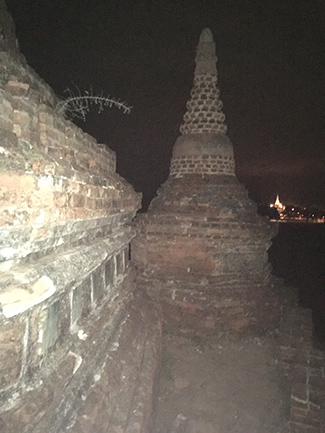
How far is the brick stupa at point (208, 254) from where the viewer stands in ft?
20.1

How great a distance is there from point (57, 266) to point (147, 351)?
2.19m

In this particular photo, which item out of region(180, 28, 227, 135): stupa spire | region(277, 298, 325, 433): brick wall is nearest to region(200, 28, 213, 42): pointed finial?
region(180, 28, 227, 135): stupa spire

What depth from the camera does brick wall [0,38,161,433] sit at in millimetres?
1568

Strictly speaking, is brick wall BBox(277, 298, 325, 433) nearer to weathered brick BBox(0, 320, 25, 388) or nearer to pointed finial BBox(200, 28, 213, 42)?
weathered brick BBox(0, 320, 25, 388)

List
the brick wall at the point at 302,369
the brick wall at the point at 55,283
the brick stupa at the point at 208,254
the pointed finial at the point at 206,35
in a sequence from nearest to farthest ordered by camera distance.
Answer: the brick wall at the point at 55,283 → the brick wall at the point at 302,369 → the brick stupa at the point at 208,254 → the pointed finial at the point at 206,35

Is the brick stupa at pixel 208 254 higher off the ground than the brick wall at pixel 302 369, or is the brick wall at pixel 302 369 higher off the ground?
the brick stupa at pixel 208 254

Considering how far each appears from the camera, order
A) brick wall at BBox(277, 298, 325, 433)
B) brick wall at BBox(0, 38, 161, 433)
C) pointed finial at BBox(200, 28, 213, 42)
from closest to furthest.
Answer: brick wall at BBox(0, 38, 161, 433) → brick wall at BBox(277, 298, 325, 433) → pointed finial at BBox(200, 28, 213, 42)

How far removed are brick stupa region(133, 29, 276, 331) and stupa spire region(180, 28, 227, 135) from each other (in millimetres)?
987

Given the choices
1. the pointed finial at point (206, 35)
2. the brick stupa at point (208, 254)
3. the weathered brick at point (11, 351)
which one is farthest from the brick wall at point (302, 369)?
the pointed finial at point (206, 35)

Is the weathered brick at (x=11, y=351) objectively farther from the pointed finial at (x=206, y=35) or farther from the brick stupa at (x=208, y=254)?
the pointed finial at (x=206, y=35)

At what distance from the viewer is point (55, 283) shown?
1813 mm

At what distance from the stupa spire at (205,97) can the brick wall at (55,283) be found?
4532 millimetres

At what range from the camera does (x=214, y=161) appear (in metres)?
7.04

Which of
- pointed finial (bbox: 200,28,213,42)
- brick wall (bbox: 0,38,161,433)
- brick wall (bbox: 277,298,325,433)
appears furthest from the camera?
pointed finial (bbox: 200,28,213,42)
